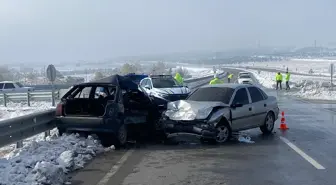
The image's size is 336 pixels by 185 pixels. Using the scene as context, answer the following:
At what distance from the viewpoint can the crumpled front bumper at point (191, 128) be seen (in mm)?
10344

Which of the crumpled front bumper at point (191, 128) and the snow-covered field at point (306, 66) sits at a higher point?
the snow-covered field at point (306, 66)

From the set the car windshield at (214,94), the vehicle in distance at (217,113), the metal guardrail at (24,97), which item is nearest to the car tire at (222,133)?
the vehicle in distance at (217,113)

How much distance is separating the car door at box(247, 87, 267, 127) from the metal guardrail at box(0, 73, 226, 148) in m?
5.59

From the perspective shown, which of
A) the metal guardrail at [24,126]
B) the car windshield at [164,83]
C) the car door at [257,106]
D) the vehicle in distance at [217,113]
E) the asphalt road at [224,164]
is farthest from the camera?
the car windshield at [164,83]

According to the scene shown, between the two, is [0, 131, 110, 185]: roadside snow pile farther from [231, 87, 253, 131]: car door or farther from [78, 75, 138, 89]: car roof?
[231, 87, 253, 131]: car door

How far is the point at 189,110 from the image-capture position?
35.3ft

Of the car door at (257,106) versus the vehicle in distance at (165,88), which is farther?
the vehicle in distance at (165,88)

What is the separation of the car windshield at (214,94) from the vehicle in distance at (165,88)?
6.80 m

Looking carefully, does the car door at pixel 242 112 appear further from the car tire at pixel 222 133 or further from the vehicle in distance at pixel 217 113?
the car tire at pixel 222 133

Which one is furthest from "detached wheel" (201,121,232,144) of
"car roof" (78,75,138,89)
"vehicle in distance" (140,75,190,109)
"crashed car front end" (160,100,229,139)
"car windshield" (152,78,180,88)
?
"car windshield" (152,78,180,88)

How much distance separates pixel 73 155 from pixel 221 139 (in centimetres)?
392

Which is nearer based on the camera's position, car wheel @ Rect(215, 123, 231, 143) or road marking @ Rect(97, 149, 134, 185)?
road marking @ Rect(97, 149, 134, 185)

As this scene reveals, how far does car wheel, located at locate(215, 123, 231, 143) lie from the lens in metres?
10.6

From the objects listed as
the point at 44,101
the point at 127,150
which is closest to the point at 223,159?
the point at 127,150
